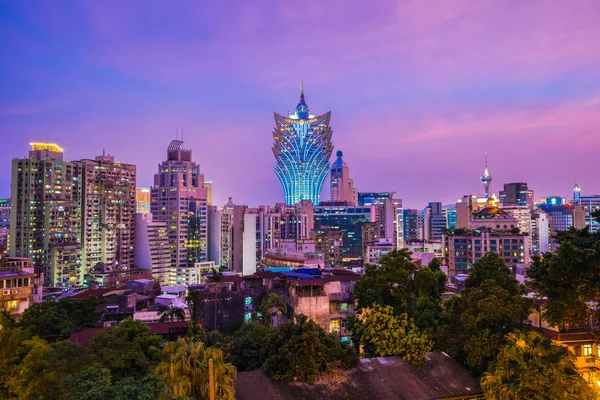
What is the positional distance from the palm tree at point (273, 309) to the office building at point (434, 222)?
143739 millimetres

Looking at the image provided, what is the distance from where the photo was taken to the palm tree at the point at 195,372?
1485cm

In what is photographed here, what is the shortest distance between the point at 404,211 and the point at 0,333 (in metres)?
167

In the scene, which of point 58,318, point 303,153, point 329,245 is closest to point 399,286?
point 58,318

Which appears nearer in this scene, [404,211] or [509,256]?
[509,256]

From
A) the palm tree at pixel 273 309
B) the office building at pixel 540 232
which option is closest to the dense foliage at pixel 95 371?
the palm tree at pixel 273 309

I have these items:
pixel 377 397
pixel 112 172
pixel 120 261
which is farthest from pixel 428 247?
pixel 377 397

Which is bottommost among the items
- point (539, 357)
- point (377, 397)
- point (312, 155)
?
point (377, 397)

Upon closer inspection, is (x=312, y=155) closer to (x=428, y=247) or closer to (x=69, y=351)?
(x=428, y=247)

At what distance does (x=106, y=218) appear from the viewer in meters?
91.9

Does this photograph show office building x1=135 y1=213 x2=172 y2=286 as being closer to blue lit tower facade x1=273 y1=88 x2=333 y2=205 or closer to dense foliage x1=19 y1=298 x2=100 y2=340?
dense foliage x1=19 y1=298 x2=100 y2=340

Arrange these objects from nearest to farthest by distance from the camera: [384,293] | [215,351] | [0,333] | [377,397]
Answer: [215,351] → [377,397] → [0,333] → [384,293]

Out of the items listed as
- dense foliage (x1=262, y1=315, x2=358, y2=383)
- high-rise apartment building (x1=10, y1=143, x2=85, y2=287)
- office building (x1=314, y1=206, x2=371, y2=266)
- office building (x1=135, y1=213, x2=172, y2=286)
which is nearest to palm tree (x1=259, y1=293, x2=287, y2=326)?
dense foliage (x1=262, y1=315, x2=358, y2=383)

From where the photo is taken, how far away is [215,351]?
50.9ft

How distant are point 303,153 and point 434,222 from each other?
54.7 metres
